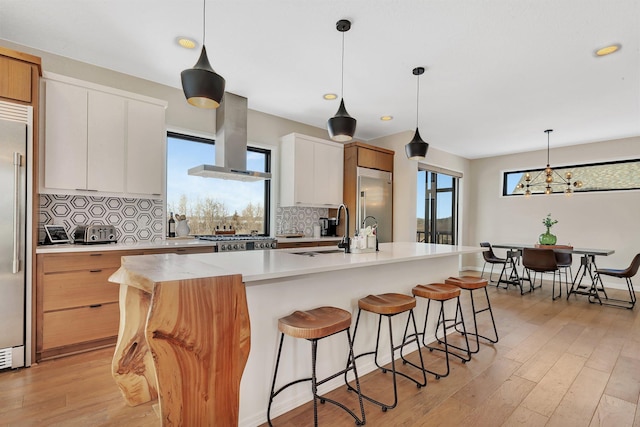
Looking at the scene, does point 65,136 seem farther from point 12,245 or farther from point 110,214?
point 12,245

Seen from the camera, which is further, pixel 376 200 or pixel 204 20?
pixel 376 200

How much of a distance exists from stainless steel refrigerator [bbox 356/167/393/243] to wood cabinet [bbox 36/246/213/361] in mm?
3338

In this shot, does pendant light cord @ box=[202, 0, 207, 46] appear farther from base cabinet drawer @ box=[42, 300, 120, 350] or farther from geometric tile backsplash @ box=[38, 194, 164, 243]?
base cabinet drawer @ box=[42, 300, 120, 350]

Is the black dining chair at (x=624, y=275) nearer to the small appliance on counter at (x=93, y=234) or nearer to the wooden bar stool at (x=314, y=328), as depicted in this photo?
the wooden bar stool at (x=314, y=328)

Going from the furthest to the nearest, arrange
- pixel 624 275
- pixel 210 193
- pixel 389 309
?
pixel 624 275, pixel 210 193, pixel 389 309

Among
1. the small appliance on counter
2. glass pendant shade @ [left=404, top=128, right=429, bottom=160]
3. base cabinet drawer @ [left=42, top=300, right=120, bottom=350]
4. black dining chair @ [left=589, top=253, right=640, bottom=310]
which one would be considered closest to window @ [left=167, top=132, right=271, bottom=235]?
the small appliance on counter

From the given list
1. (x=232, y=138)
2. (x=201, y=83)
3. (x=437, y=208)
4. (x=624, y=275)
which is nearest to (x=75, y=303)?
(x=201, y=83)

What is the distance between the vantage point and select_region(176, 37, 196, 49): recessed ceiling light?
110 inches

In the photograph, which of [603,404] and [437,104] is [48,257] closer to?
[603,404]

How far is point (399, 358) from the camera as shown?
2.75 metres

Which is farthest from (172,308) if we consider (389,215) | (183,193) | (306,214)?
(389,215)

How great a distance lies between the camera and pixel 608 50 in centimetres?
284

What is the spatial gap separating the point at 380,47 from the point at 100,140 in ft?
9.28

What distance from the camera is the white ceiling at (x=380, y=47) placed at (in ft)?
7.82
